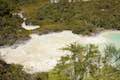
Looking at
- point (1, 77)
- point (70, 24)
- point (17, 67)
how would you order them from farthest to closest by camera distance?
point (70, 24) < point (17, 67) < point (1, 77)

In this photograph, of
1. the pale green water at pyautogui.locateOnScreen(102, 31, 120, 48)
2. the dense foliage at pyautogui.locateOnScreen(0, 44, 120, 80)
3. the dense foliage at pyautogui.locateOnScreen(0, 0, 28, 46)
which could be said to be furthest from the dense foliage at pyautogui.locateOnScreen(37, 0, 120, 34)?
the dense foliage at pyautogui.locateOnScreen(0, 44, 120, 80)

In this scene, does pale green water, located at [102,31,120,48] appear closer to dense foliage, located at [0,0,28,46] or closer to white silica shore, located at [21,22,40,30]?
white silica shore, located at [21,22,40,30]

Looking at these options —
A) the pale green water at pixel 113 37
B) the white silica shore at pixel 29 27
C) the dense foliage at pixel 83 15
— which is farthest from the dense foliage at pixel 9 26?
the pale green water at pixel 113 37

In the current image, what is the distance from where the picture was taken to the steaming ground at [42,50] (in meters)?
25.2

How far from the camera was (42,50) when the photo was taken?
93.0ft

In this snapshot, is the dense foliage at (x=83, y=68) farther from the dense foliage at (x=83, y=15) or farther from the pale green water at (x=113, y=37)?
the dense foliage at (x=83, y=15)

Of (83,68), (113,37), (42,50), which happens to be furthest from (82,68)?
(113,37)

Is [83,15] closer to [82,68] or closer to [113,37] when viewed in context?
[113,37]

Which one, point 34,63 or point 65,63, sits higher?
point 65,63

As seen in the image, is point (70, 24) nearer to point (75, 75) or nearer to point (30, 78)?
point (30, 78)

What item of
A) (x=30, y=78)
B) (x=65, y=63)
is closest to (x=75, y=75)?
(x=65, y=63)

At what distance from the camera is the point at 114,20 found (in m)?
36.6

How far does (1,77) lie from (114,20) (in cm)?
1984

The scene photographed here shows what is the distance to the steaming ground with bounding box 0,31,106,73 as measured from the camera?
25203 millimetres
